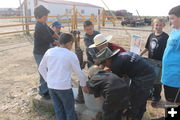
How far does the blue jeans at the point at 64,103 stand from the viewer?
2498 mm

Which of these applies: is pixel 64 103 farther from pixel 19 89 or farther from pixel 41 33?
pixel 19 89

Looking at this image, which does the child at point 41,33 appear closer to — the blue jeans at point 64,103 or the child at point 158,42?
the blue jeans at point 64,103

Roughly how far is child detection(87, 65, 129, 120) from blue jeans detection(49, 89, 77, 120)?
31 centimetres

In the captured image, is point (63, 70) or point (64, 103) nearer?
point (63, 70)

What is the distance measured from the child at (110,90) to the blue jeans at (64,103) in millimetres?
308

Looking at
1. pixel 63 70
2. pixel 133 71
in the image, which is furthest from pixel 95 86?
pixel 133 71

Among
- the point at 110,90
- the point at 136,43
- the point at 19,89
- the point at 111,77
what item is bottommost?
the point at 19,89

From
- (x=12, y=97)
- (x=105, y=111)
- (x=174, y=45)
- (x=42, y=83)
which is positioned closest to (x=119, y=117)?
(x=105, y=111)

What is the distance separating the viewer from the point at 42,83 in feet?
11.7

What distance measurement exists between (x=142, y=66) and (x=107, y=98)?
735mm

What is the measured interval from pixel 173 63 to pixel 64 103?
58.5 inches

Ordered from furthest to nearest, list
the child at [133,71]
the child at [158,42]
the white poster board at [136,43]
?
the white poster board at [136,43] < the child at [158,42] < the child at [133,71]

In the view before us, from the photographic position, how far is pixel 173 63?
2.36 metres

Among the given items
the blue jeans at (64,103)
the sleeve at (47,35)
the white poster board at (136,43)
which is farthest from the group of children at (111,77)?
the white poster board at (136,43)
